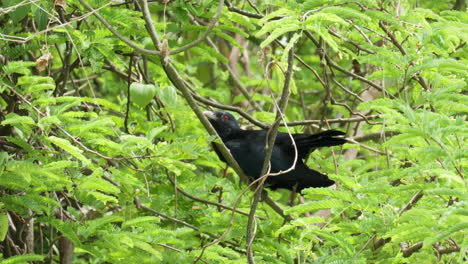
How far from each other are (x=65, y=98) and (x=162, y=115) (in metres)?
1.73

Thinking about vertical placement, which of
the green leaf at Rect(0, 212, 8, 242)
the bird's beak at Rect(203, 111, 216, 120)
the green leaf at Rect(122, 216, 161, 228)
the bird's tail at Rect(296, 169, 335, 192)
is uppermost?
the green leaf at Rect(0, 212, 8, 242)

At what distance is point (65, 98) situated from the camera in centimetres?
416

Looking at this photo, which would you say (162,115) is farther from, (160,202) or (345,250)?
(345,250)

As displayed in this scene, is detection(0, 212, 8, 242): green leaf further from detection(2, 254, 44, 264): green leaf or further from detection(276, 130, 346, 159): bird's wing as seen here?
detection(276, 130, 346, 159): bird's wing

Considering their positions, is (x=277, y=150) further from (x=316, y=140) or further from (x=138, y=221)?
(x=138, y=221)

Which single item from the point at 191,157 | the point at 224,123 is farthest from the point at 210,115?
Answer: the point at 191,157

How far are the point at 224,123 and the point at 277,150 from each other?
688 millimetres

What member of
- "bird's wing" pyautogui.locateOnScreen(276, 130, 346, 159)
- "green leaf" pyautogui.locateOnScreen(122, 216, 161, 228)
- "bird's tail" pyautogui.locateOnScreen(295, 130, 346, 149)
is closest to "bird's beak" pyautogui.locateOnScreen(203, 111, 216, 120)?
"bird's wing" pyautogui.locateOnScreen(276, 130, 346, 159)

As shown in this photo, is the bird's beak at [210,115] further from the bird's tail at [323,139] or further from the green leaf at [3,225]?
the green leaf at [3,225]

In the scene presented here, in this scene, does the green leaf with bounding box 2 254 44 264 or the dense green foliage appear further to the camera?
the green leaf with bounding box 2 254 44 264

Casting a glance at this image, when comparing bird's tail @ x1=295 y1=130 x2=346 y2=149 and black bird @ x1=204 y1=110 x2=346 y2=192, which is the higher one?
bird's tail @ x1=295 y1=130 x2=346 y2=149

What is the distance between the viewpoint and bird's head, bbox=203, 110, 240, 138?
6332 mm

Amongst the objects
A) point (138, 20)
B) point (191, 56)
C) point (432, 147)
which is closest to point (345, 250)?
point (432, 147)

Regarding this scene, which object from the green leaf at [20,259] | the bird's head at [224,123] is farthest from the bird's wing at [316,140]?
the green leaf at [20,259]
